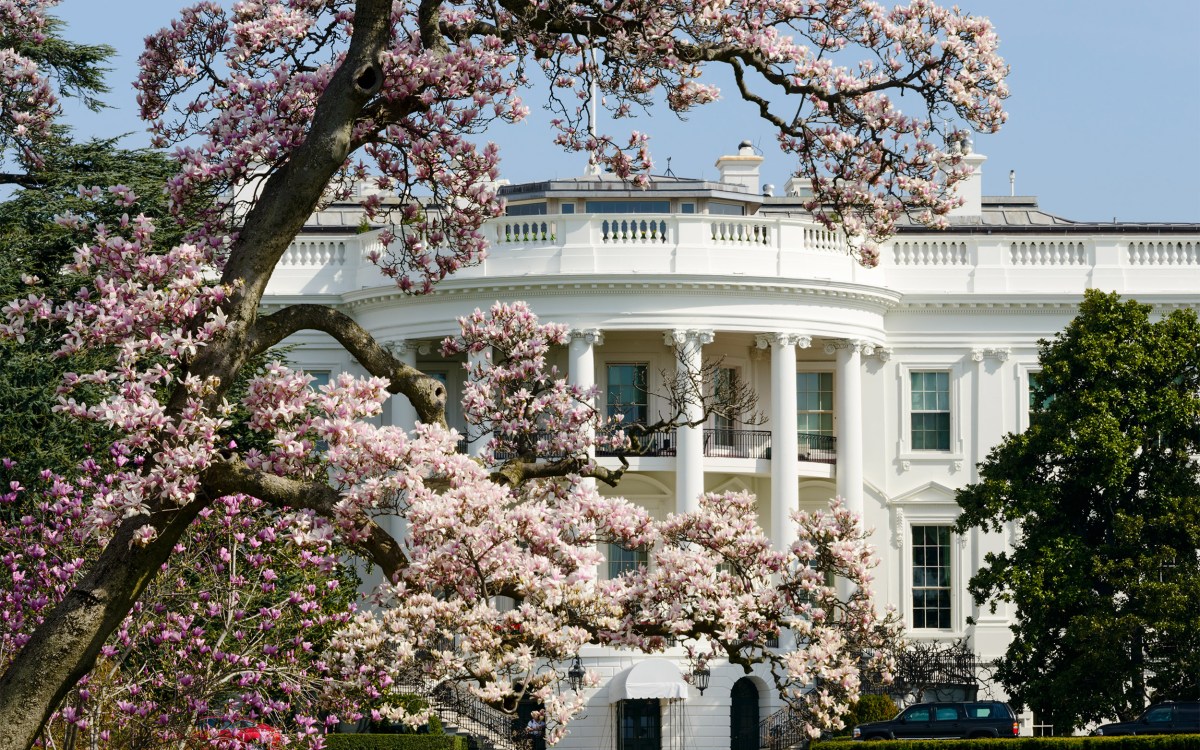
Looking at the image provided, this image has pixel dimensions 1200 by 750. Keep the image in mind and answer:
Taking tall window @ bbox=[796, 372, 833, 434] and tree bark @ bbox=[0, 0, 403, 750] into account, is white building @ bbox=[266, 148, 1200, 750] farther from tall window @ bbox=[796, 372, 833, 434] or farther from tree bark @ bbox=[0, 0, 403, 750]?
tree bark @ bbox=[0, 0, 403, 750]

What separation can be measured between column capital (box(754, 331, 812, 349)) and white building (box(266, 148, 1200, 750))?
46mm

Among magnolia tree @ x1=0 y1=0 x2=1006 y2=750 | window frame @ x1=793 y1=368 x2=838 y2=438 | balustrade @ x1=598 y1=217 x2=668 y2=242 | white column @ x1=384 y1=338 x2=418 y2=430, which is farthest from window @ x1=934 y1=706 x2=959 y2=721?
magnolia tree @ x1=0 y1=0 x2=1006 y2=750

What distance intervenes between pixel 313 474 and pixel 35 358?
68.7 feet

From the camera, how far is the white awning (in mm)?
42312

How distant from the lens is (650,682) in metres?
42.4

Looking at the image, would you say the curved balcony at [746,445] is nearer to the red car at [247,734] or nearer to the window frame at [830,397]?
the window frame at [830,397]

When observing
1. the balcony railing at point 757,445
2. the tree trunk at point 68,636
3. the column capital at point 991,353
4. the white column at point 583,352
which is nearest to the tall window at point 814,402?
the balcony railing at point 757,445

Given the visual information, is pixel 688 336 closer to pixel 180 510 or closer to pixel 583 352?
pixel 583 352

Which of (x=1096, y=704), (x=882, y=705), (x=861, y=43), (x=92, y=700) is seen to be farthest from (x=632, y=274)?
(x=861, y=43)

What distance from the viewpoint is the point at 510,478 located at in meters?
13.8

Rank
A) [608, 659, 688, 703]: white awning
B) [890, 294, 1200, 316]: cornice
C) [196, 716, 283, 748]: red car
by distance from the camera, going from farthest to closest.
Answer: [890, 294, 1200, 316]: cornice → [608, 659, 688, 703]: white awning → [196, 716, 283, 748]: red car

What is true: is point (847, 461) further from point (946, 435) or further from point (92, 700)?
point (92, 700)

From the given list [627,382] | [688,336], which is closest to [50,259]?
[688,336]

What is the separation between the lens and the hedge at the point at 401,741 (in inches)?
1464
